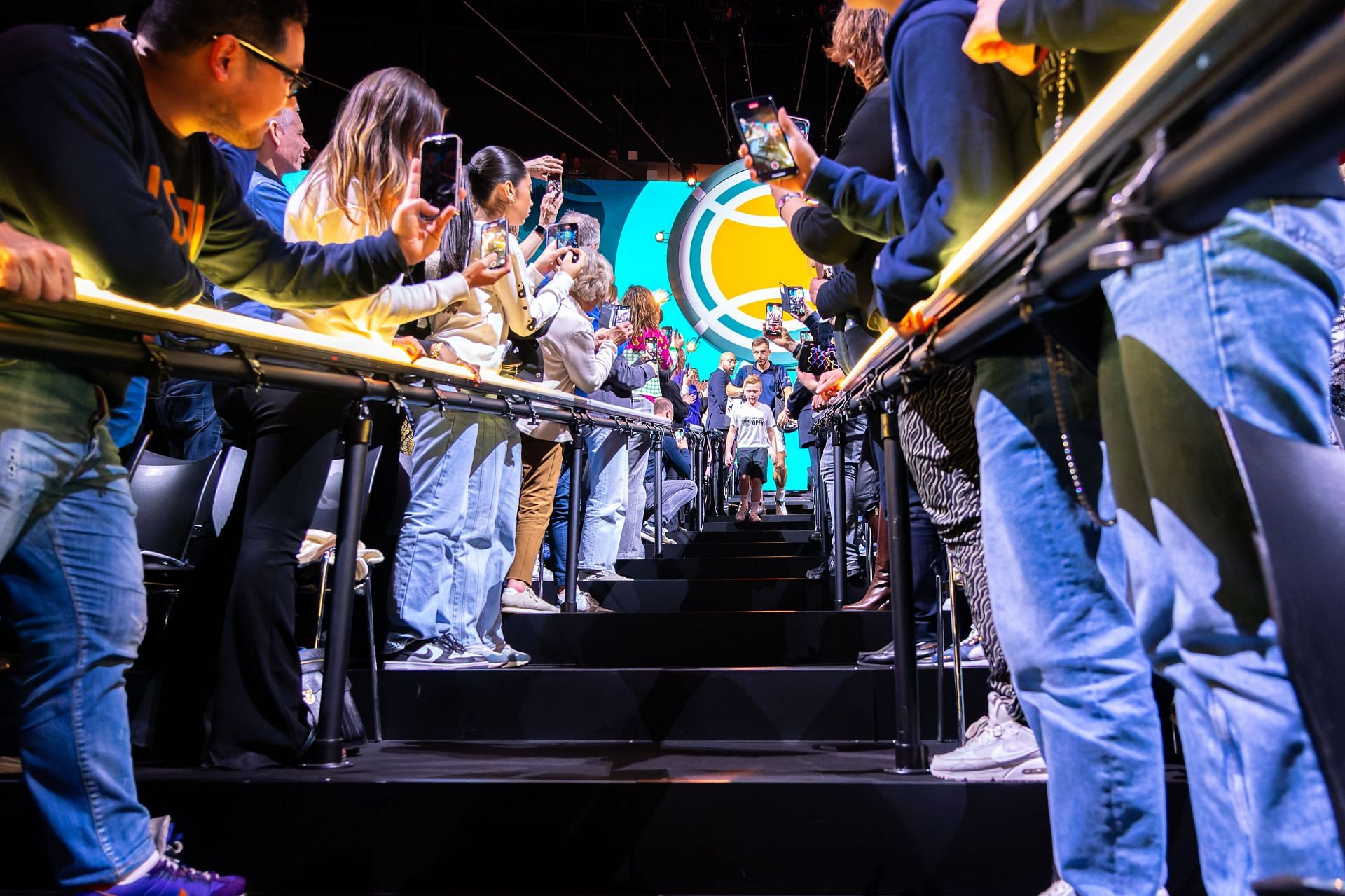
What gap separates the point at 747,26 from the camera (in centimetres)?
1095

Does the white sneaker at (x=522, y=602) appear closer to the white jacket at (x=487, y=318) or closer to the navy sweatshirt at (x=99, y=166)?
the white jacket at (x=487, y=318)

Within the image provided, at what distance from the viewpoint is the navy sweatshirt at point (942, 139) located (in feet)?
4.46

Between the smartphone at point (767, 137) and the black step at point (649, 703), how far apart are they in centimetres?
137

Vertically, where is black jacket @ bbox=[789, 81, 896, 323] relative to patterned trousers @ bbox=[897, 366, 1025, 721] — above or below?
above

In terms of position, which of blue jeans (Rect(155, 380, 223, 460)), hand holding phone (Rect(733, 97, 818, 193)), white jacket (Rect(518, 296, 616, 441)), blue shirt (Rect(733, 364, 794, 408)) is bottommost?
blue jeans (Rect(155, 380, 223, 460))

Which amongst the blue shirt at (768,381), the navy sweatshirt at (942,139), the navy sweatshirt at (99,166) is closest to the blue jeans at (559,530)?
the navy sweatshirt at (99,166)

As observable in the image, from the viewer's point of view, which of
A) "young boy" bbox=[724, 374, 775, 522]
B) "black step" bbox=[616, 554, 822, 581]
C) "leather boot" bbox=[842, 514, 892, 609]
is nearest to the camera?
"leather boot" bbox=[842, 514, 892, 609]

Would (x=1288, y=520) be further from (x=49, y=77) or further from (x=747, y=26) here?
(x=747, y=26)

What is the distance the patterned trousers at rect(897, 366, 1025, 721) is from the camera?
183cm

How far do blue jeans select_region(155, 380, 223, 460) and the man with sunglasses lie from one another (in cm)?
221

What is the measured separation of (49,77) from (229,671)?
1259mm

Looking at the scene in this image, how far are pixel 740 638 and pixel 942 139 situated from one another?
203 cm

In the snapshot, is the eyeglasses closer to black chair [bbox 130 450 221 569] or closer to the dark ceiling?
black chair [bbox 130 450 221 569]

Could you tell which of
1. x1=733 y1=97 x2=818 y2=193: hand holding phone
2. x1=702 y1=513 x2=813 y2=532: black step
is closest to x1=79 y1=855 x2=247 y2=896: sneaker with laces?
x1=733 y1=97 x2=818 y2=193: hand holding phone
